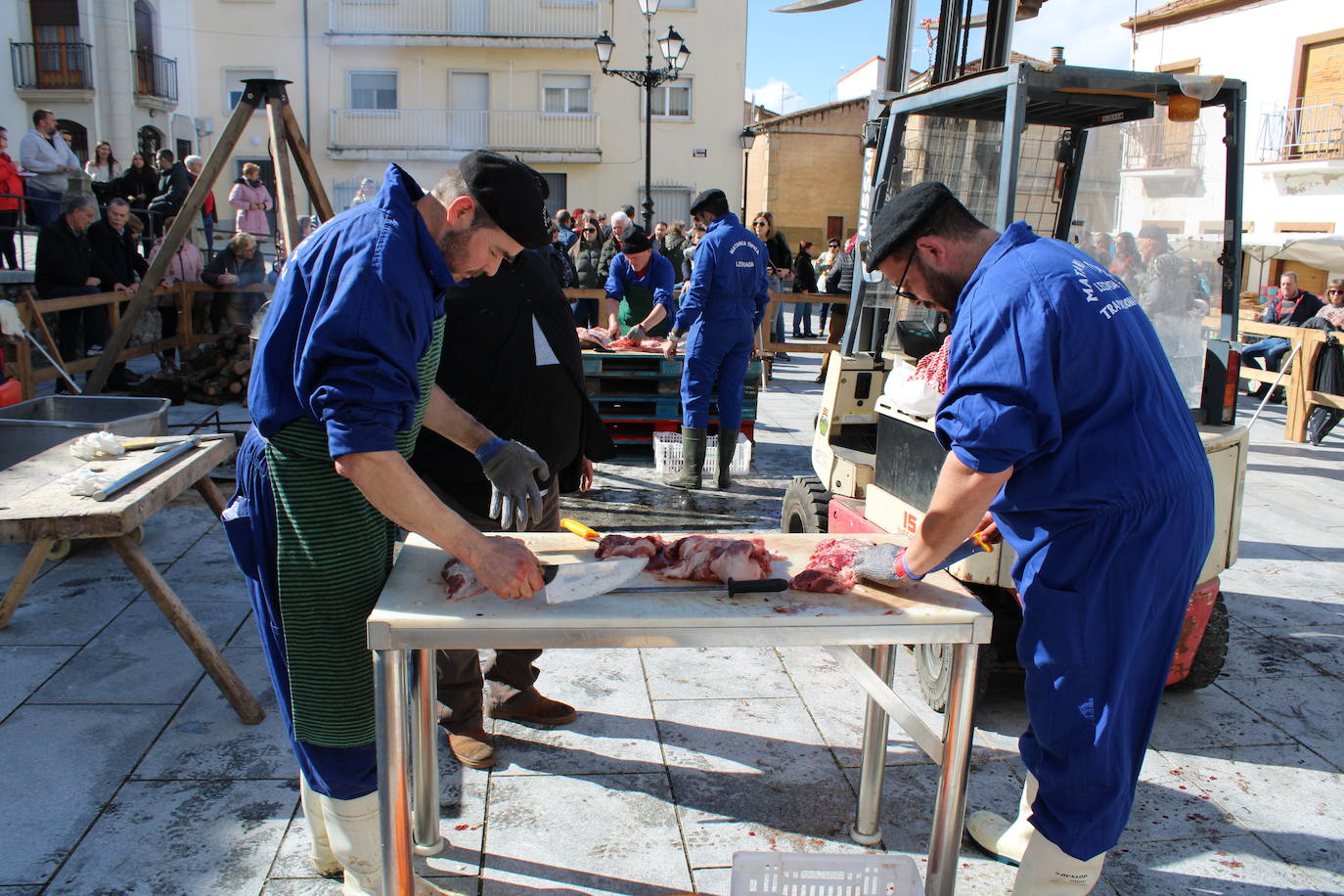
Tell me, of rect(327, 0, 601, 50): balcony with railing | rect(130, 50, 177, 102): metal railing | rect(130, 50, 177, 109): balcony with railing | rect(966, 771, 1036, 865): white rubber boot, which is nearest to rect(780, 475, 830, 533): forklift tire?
rect(966, 771, 1036, 865): white rubber boot

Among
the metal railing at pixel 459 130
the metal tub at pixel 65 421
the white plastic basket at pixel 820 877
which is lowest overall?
the white plastic basket at pixel 820 877

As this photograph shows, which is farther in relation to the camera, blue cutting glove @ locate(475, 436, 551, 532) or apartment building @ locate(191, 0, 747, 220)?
apartment building @ locate(191, 0, 747, 220)

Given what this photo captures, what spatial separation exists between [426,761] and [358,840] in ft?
1.29

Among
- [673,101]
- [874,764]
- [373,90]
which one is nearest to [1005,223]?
[874,764]

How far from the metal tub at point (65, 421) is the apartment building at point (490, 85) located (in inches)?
920

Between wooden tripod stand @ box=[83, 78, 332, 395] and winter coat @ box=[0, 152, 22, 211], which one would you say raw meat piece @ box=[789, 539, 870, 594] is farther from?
winter coat @ box=[0, 152, 22, 211]

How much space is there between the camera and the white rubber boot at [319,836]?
9.00ft

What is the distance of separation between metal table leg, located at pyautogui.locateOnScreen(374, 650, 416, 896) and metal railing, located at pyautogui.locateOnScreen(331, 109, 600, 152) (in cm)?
2743

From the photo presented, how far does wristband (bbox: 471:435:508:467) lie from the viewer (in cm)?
282

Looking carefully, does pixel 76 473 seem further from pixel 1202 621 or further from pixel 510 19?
pixel 510 19

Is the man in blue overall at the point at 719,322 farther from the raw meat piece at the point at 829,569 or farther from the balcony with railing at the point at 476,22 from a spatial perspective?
the balcony with railing at the point at 476,22

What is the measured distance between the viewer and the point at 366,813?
251 centimetres

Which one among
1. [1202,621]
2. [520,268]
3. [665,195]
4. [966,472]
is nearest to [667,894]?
[966,472]

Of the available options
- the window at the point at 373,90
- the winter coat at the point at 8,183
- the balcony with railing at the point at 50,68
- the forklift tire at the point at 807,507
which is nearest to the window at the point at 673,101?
the window at the point at 373,90
